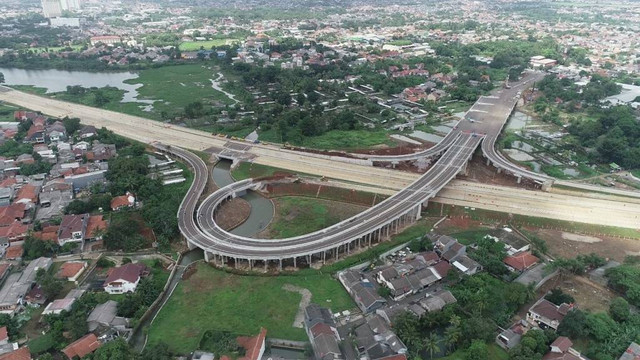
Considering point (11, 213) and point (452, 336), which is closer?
point (452, 336)

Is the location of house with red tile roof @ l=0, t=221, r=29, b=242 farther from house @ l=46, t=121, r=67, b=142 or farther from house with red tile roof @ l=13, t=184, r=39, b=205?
house @ l=46, t=121, r=67, b=142

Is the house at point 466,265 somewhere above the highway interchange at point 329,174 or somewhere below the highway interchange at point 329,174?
below

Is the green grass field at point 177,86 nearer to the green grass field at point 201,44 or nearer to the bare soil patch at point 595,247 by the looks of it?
the green grass field at point 201,44

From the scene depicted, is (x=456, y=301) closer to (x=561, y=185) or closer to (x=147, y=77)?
(x=561, y=185)

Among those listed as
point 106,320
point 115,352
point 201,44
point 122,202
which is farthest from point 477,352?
point 201,44

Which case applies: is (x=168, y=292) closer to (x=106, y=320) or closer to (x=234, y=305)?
(x=106, y=320)

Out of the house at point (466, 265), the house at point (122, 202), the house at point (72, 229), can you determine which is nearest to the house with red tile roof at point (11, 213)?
the house at point (72, 229)

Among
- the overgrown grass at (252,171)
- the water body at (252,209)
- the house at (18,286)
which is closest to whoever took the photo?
the house at (18,286)
